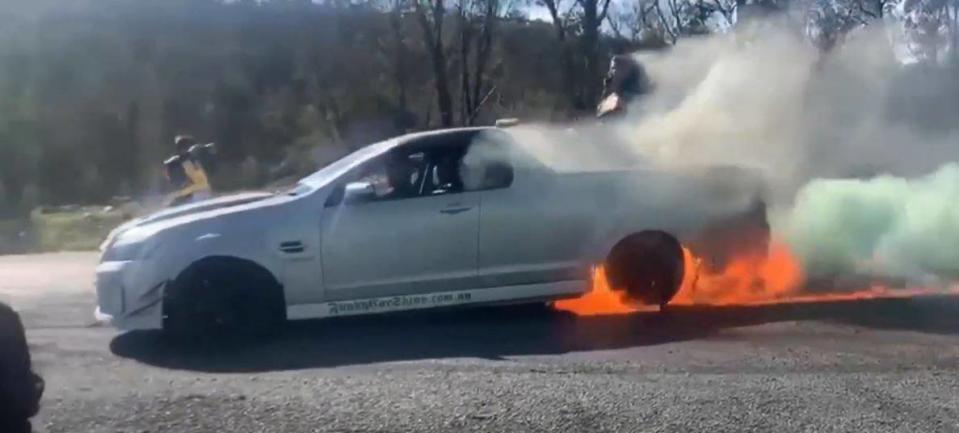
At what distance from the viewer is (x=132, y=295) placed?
368 inches

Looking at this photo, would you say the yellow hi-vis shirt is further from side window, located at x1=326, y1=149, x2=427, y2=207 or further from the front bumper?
the front bumper

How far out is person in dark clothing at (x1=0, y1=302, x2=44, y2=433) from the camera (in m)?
5.45

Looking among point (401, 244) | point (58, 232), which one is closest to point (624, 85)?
point (401, 244)

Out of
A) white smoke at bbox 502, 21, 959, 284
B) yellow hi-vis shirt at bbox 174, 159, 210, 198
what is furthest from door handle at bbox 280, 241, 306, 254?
yellow hi-vis shirt at bbox 174, 159, 210, 198

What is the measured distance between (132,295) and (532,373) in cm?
318

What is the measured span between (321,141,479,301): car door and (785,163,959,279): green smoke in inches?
134

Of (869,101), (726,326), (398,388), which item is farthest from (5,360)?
(869,101)

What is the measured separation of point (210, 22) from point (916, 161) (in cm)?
4218

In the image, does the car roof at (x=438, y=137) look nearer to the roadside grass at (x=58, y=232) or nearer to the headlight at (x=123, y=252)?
the headlight at (x=123, y=252)

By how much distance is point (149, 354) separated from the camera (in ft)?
30.1

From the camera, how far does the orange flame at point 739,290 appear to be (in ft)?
35.2

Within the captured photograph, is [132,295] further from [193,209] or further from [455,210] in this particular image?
[455,210]

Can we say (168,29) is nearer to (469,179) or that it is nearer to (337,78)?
(337,78)

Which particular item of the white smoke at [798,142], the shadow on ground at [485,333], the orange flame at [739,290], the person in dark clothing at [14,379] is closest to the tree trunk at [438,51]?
the white smoke at [798,142]
